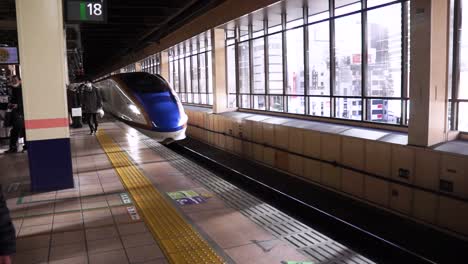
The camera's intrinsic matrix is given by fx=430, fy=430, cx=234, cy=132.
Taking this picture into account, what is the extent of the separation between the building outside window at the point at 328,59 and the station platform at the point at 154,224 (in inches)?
158

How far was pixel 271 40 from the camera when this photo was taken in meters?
13.3

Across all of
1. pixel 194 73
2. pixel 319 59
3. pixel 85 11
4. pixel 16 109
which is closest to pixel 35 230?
pixel 85 11

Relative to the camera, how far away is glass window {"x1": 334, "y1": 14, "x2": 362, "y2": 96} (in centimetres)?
949

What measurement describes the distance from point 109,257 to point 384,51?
683 centimetres

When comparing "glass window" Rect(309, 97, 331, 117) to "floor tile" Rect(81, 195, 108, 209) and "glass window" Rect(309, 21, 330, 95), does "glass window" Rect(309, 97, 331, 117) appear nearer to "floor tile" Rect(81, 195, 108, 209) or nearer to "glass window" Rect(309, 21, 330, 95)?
"glass window" Rect(309, 21, 330, 95)

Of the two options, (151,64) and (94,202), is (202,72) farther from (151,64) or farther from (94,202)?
(94,202)

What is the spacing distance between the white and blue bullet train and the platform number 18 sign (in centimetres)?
355

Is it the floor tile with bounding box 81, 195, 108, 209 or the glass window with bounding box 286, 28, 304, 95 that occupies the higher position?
the glass window with bounding box 286, 28, 304, 95

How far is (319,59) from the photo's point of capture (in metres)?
11.0

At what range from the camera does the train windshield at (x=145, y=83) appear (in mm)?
11930

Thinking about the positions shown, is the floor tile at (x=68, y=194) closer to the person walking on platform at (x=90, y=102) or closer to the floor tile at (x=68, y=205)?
the floor tile at (x=68, y=205)

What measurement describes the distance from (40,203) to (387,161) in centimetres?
544

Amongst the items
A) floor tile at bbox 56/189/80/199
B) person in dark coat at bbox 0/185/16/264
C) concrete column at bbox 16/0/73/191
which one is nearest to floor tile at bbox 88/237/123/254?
floor tile at bbox 56/189/80/199

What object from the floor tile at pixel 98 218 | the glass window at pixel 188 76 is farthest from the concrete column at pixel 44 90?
the glass window at pixel 188 76
